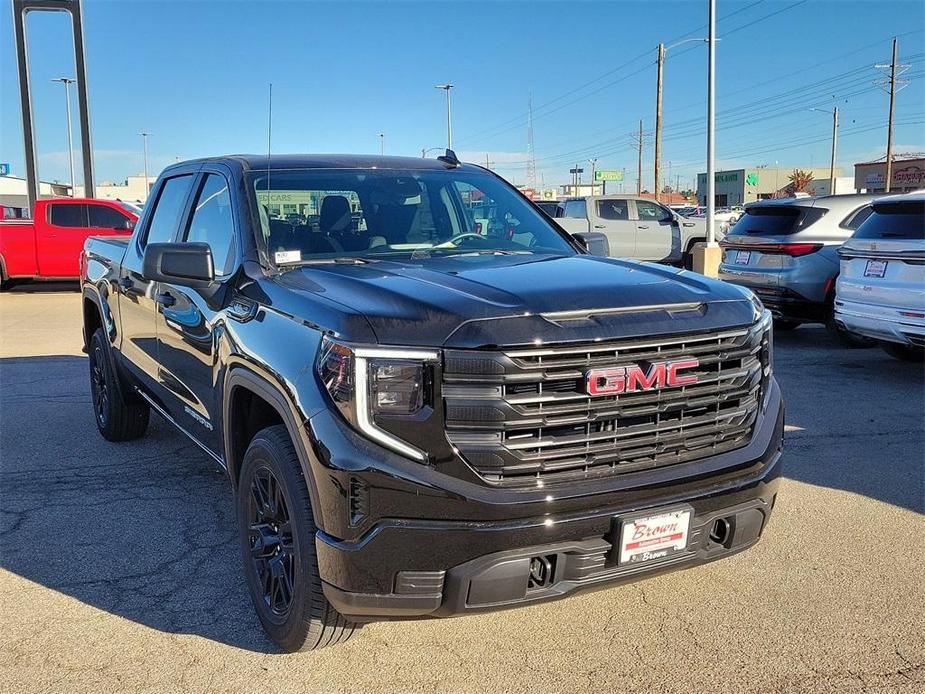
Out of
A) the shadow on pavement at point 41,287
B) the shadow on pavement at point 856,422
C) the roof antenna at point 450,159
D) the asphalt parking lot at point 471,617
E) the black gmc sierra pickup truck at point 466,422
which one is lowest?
the asphalt parking lot at point 471,617

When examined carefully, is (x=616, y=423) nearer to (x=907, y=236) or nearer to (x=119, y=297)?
(x=119, y=297)

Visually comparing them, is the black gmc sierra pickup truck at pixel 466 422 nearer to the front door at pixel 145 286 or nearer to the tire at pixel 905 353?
the front door at pixel 145 286

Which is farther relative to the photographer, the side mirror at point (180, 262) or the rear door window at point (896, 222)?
the rear door window at point (896, 222)

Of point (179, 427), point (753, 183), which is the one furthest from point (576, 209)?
point (753, 183)

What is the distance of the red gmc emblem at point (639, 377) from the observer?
2.70m

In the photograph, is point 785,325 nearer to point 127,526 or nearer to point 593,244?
point 593,244

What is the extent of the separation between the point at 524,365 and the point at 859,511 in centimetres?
285

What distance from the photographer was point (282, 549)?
3.08 metres

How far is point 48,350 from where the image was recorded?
32.8 feet

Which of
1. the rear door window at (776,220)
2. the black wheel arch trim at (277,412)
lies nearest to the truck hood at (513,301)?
the black wheel arch trim at (277,412)

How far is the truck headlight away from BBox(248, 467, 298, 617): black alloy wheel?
21.3 inches

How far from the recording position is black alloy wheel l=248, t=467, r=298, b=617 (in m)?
3.03

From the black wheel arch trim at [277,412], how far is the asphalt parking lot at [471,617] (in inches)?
26.3

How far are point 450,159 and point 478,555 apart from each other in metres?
2.88
